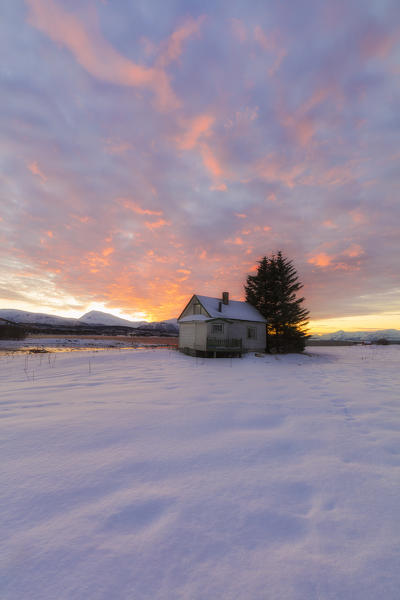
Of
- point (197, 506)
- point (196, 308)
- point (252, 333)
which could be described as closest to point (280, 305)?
point (252, 333)

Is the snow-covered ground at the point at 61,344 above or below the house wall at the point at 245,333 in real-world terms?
below

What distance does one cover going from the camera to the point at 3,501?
2193 mm

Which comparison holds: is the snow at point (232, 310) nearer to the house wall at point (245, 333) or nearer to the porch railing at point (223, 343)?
the house wall at point (245, 333)

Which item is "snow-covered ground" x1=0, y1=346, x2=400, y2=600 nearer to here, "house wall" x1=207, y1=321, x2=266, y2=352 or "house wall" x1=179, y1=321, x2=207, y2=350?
"house wall" x1=179, y1=321, x2=207, y2=350

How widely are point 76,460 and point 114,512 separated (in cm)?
114

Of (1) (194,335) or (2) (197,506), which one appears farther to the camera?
(1) (194,335)

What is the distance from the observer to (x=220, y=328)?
67.6ft

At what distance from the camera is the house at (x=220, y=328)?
19.7 m

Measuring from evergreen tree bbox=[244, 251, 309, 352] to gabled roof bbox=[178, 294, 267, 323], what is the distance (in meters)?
1.35

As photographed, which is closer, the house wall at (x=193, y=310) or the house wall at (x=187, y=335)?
the house wall at (x=193, y=310)

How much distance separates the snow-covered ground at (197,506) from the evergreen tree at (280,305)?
19902mm

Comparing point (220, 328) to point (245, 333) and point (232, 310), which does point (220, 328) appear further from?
point (245, 333)

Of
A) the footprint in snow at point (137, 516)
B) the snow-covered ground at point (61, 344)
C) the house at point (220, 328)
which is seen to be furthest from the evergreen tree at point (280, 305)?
the footprint in snow at point (137, 516)

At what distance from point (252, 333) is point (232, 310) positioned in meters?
3.07
